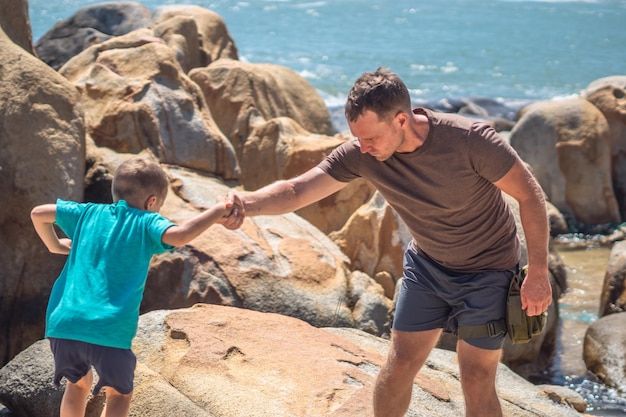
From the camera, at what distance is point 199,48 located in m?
13.2

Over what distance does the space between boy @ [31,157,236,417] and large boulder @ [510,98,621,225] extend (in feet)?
31.0

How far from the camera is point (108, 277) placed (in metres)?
3.83

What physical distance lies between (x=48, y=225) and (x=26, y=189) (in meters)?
2.56

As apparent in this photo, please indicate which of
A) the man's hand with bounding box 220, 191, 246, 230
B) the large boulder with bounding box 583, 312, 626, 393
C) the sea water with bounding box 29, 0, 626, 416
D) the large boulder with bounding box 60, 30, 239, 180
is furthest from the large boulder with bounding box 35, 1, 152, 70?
the man's hand with bounding box 220, 191, 246, 230

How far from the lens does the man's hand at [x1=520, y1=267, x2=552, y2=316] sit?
3938 millimetres

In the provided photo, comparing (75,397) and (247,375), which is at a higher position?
(75,397)

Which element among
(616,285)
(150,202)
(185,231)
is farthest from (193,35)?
(185,231)

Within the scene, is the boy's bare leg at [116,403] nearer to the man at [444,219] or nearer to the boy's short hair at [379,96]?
the man at [444,219]

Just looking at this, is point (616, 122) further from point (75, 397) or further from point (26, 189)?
point (75, 397)

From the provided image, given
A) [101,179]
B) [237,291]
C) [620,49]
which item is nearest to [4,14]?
[101,179]

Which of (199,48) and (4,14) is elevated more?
(4,14)

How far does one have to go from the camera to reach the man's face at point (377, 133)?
3.87 meters

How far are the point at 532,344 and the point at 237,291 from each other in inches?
110

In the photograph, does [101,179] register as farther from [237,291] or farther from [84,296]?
[84,296]
